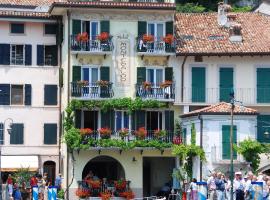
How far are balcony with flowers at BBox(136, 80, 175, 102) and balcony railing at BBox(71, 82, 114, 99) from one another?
6.61 feet

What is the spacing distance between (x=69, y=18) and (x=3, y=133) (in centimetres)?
900

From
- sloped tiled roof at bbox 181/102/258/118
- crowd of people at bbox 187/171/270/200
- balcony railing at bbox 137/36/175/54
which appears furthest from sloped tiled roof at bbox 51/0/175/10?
crowd of people at bbox 187/171/270/200

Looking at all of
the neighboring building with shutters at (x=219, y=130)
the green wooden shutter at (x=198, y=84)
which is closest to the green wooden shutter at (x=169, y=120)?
the green wooden shutter at (x=198, y=84)

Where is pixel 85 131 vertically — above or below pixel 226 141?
above

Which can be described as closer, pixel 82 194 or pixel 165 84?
pixel 82 194

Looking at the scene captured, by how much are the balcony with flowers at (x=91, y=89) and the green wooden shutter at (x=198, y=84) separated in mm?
5542

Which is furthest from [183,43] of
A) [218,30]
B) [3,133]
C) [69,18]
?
[3,133]

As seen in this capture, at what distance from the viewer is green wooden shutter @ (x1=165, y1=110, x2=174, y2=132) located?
226 feet

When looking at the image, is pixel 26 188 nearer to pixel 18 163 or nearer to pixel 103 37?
pixel 18 163

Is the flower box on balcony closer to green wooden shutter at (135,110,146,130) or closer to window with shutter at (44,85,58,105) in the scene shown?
green wooden shutter at (135,110,146,130)

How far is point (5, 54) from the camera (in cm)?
7044

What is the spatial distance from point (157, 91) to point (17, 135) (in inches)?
389

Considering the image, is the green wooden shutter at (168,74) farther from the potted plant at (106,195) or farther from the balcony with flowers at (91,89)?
the potted plant at (106,195)

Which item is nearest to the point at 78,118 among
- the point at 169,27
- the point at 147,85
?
the point at 147,85
